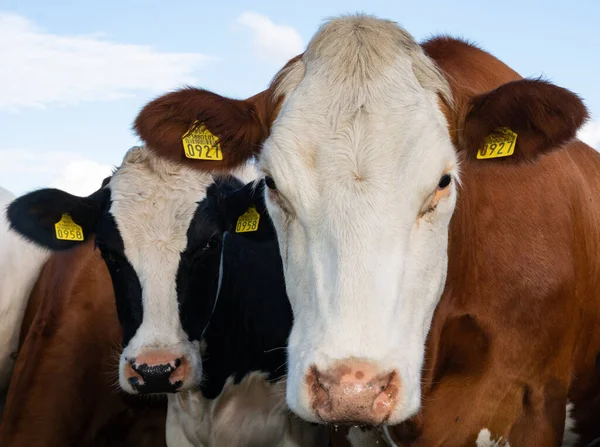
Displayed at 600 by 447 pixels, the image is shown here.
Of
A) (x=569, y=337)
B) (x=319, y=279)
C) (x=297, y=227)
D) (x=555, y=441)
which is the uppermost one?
(x=297, y=227)

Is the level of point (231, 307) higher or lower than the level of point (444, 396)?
higher

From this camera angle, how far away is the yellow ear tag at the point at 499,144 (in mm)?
Result: 3971

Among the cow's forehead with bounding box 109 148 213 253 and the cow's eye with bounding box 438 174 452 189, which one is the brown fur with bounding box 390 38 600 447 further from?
the cow's forehead with bounding box 109 148 213 253

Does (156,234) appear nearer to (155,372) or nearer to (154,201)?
(154,201)

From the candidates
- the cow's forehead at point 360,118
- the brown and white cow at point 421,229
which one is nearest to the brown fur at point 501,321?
the brown and white cow at point 421,229

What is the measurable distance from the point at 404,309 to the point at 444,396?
44.4 inches

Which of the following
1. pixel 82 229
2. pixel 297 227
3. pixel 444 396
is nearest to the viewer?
pixel 297 227

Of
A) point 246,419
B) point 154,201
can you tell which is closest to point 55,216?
point 154,201

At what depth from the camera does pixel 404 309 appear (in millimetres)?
3275

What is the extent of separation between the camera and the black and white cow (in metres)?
5.35

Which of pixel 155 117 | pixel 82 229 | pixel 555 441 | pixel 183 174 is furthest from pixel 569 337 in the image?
pixel 82 229

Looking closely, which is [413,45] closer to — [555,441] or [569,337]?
[569,337]

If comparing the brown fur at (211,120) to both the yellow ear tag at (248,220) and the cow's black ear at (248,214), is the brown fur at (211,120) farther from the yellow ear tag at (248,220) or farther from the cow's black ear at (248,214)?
the yellow ear tag at (248,220)

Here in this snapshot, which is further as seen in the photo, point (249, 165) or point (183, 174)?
point (183, 174)
